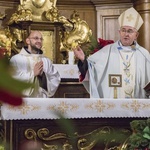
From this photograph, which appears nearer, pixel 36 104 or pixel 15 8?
pixel 36 104

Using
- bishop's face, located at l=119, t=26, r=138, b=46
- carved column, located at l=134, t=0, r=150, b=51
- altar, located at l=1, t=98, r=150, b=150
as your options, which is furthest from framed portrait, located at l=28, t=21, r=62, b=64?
altar, located at l=1, t=98, r=150, b=150

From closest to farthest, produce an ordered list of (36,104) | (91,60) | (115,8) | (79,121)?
(36,104) < (79,121) < (91,60) < (115,8)

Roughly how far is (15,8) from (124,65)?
2821 millimetres

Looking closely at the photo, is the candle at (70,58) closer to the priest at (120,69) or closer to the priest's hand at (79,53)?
the priest at (120,69)

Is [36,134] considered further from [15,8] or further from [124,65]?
[15,8]

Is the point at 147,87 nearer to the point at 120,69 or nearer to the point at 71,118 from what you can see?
the point at 120,69

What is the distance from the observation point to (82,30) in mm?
7578

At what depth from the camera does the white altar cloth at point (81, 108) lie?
140 inches

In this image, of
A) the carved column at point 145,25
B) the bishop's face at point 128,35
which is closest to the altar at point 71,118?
the bishop's face at point 128,35

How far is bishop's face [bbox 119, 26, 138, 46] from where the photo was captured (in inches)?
199

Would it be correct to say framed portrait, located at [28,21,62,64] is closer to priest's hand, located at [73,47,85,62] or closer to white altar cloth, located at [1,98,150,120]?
priest's hand, located at [73,47,85,62]

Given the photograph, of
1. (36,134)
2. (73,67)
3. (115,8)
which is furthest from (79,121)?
(115,8)

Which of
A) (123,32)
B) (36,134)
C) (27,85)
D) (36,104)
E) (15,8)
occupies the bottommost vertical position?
(36,134)

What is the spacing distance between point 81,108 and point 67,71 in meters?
2.92
